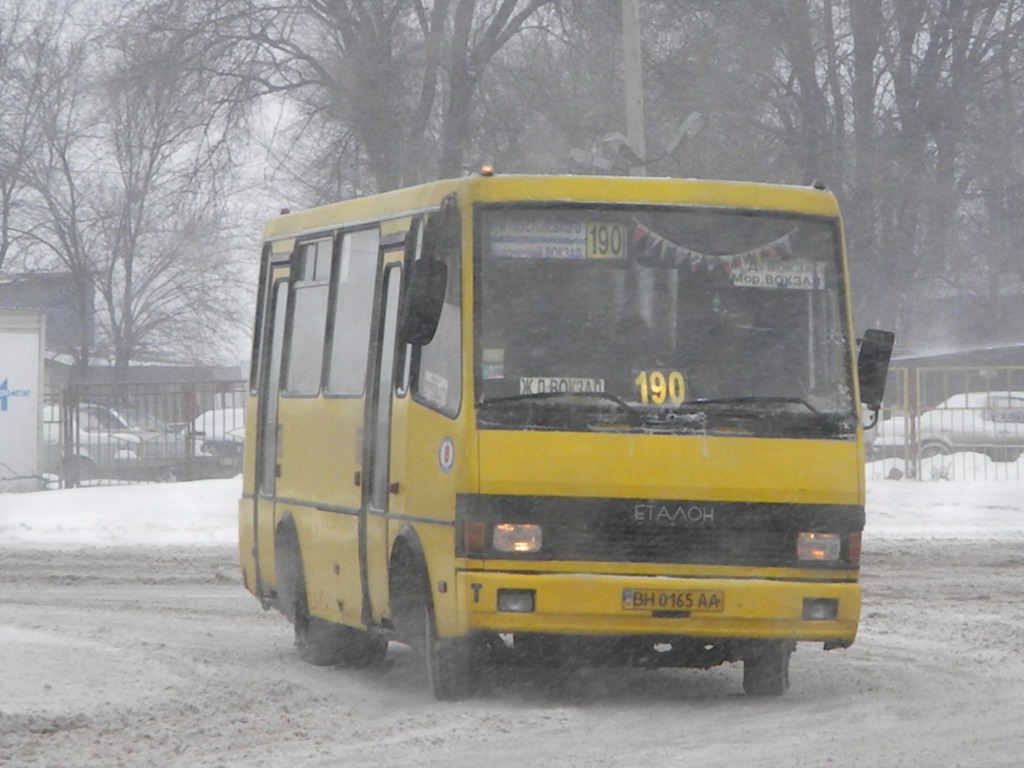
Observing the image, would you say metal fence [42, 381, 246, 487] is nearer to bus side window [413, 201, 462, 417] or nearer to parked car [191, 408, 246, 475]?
parked car [191, 408, 246, 475]

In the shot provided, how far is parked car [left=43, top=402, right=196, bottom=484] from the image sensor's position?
2934 centimetres

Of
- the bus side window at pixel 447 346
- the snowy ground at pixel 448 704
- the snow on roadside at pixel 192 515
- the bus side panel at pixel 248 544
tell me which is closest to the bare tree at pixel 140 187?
the snow on roadside at pixel 192 515

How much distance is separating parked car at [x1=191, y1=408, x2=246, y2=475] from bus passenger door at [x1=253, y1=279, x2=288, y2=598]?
17.3m

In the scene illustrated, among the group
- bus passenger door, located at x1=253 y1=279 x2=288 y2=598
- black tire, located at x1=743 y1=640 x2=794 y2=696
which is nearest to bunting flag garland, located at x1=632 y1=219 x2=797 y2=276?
black tire, located at x1=743 y1=640 x2=794 y2=696

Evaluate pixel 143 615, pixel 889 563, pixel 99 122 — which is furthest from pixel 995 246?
pixel 143 615

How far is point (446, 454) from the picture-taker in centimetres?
916

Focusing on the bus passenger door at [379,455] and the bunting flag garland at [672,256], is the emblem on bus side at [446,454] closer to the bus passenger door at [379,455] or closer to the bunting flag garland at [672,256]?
the bus passenger door at [379,455]

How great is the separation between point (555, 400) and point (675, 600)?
104cm

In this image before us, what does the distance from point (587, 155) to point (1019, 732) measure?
1462 centimetres

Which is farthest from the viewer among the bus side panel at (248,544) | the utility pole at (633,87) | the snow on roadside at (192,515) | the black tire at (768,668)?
the utility pole at (633,87)

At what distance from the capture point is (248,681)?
10055 mm

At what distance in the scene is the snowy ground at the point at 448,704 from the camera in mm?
7859

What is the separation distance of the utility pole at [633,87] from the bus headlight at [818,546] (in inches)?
508

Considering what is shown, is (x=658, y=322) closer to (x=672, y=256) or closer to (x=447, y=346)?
(x=672, y=256)
